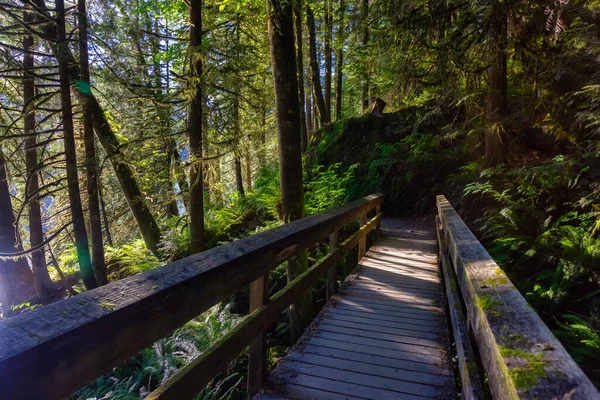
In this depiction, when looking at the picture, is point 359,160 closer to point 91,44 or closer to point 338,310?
point 91,44

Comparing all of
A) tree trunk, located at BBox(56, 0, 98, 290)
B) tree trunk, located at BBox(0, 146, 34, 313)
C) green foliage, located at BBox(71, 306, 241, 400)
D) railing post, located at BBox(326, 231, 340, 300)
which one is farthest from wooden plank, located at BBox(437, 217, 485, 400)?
tree trunk, located at BBox(0, 146, 34, 313)

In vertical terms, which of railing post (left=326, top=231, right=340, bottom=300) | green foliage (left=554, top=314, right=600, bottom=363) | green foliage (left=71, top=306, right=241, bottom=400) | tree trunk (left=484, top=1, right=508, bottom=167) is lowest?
green foliage (left=71, top=306, right=241, bottom=400)

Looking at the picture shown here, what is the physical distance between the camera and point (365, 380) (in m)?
2.90

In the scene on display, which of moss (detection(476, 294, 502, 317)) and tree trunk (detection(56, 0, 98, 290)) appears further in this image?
tree trunk (detection(56, 0, 98, 290))

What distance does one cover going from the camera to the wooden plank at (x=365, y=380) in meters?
2.75

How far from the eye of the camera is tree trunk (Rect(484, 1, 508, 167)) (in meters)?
6.71

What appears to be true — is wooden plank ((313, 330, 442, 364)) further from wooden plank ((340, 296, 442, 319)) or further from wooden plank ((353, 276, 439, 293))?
wooden plank ((353, 276, 439, 293))

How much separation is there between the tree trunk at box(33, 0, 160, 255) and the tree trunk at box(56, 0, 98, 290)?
877mm

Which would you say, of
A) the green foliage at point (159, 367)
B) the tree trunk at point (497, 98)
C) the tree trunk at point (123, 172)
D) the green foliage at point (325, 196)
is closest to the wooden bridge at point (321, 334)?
the green foliage at point (159, 367)

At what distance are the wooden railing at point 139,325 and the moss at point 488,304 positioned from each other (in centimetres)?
131

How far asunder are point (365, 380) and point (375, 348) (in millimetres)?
565

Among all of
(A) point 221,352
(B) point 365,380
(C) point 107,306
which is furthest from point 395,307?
(C) point 107,306

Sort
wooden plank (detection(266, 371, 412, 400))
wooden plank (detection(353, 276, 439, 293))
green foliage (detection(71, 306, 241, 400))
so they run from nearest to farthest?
wooden plank (detection(266, 371, 412, 400))
green foliage (detection(71, 306, 241, 400))
wooden plank (detection(353, 276, 439, 293))

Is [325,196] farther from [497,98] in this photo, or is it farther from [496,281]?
[496,281]
